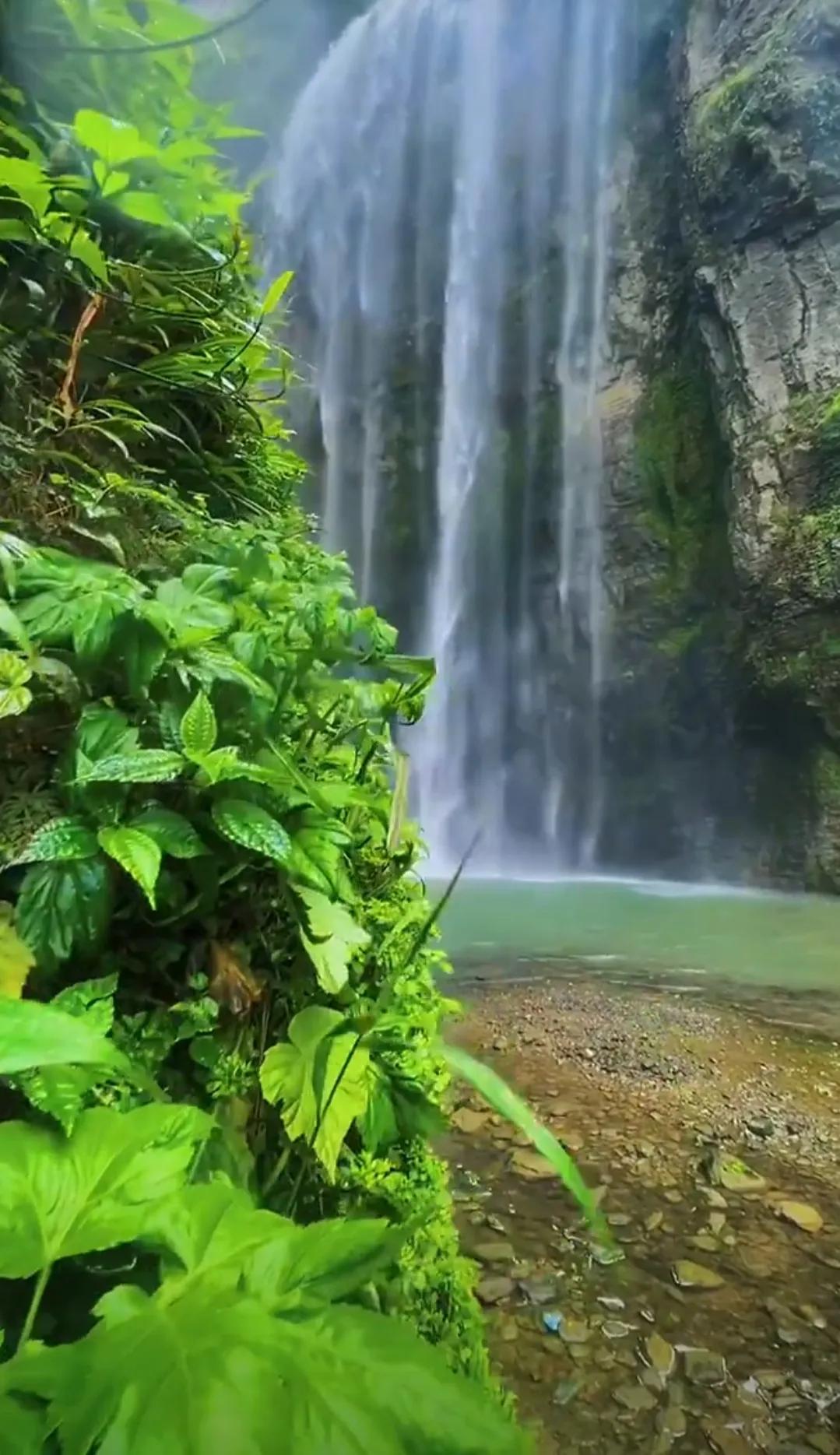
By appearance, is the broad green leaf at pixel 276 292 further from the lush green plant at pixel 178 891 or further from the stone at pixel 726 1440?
the stone at pixel 726 1440

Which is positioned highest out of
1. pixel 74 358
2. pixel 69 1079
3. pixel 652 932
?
pixel 74 358

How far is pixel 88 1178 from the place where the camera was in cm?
62

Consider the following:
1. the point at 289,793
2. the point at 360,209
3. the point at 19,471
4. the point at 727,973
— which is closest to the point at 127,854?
the point at 289,793

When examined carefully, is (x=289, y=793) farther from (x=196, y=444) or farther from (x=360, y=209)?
(x=360, y=209)

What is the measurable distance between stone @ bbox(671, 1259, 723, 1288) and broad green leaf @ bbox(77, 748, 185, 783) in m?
1.57

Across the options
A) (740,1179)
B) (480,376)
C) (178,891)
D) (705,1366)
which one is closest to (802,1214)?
(740,1179)

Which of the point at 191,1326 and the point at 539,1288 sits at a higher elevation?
the point at 191,1326

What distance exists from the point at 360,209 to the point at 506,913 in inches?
497

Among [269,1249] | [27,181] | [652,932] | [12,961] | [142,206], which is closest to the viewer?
[269,1249]

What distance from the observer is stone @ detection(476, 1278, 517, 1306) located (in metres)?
1.67

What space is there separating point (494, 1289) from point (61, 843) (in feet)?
4.57

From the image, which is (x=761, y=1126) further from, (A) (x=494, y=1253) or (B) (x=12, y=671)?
(B) (x=12, y=671)

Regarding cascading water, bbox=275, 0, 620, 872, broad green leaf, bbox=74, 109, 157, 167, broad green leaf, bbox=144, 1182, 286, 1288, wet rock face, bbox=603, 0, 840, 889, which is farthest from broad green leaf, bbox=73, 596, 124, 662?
cascading water, bbox=275, 0, 620, 872

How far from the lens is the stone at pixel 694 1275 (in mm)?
1734
